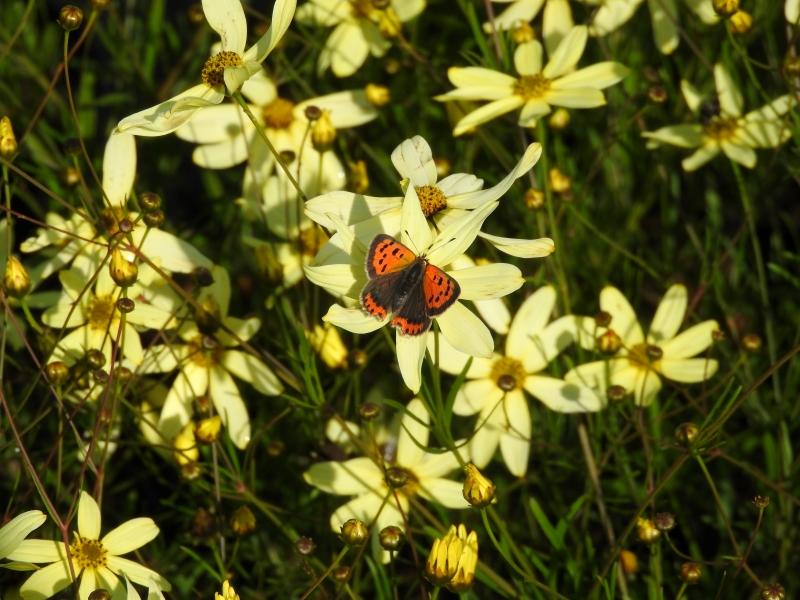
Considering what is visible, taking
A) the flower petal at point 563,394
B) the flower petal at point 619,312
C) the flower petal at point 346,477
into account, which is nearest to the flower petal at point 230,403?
the flower petal at point 346,477

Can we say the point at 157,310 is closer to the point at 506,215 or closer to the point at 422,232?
the point at 422,232

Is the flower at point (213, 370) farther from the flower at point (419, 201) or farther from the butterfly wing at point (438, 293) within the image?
the butterfly wing at point (438, 293)

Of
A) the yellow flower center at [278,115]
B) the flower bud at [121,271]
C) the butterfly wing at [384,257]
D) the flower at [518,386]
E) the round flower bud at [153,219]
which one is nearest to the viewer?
the butterfly wing at [384,257]

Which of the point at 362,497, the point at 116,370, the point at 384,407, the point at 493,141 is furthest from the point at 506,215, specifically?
the point at 116,370

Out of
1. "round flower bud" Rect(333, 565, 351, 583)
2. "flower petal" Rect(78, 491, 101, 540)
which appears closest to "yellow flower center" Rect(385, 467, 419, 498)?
"round flower bud" Rect(333, 565, 351, 583)

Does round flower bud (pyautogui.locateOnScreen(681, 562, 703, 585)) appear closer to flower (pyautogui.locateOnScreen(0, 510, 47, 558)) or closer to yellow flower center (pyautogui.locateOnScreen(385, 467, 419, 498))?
yellow flower center (pyautogui.locateOnScreen(385, 467, 419, 498))

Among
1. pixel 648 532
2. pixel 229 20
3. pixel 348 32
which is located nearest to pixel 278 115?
pixel 348 32
